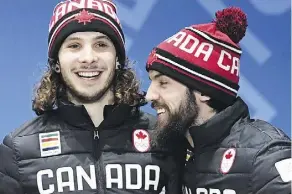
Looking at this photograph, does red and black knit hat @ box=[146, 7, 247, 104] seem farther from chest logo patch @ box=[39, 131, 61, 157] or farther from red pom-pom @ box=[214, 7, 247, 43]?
chest logo patch @ box=[39, 131, 61, 157]

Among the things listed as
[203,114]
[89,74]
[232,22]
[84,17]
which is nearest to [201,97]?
[203,114]

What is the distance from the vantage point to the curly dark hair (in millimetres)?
2213

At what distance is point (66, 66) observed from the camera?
2162 mm

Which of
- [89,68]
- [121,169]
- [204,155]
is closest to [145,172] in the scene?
[121,169]

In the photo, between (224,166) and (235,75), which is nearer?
(224,166)

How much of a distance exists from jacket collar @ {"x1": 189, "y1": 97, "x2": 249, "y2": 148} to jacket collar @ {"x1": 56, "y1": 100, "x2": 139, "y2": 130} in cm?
28

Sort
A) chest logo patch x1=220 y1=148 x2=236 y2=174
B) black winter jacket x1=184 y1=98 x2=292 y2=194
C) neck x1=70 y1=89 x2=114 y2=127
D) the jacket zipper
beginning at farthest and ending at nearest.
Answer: neck x1=70 y1=89 x2=114 y2=127 < the jacket zipper < chest logo patch x1=220 y1=148 x2=236 y2=174 < black winter jacket x1=184 y1=98 x2=292 y2=194

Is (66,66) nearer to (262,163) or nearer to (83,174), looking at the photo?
(83,174)

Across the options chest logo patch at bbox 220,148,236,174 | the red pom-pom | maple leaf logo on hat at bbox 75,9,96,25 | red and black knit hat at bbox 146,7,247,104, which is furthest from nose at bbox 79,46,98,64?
chest logo patch at bbox 220,148,236,174

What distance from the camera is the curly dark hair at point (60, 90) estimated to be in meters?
2.21

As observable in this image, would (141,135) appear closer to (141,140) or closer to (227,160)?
(141,140)

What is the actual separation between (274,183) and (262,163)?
0.07 m

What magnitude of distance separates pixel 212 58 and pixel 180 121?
23cm

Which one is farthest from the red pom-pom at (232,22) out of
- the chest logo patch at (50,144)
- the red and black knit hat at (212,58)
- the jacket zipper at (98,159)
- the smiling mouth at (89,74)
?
the chest logo patch at (50,144)
